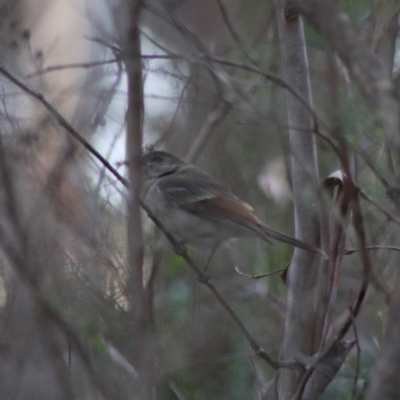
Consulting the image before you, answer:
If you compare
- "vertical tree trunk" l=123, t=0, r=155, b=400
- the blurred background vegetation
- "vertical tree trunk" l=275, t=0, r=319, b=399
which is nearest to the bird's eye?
the blurred background vegetation

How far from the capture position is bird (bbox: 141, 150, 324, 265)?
4809 mm

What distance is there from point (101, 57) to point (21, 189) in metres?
1.06

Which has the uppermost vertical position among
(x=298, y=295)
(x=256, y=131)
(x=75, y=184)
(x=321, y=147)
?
(x=256, y=131)

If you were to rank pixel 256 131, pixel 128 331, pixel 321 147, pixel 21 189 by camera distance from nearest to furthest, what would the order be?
pixel 128 331 → pixel 21 189 → pixel 321 147 → pixel 256 131

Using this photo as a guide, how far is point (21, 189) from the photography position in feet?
9.53

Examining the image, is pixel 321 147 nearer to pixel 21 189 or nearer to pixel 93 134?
pixel 93 134

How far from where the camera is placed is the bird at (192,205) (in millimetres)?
4809

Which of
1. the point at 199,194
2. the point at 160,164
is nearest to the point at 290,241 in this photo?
the point at 199,194

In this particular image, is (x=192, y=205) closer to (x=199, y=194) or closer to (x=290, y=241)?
(x=199, y=194)

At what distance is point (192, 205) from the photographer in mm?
5082

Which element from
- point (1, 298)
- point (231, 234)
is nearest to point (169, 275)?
point (231, 234)

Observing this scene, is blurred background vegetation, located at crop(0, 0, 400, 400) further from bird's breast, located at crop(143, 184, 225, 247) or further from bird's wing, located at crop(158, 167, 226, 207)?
bird's wing, located at crop(158, 167, 226, 207)

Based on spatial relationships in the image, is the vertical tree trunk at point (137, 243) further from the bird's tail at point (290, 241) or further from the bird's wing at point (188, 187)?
the bird's wing at point (188, 187)

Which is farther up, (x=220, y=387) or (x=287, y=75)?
(x=287, y=75)
